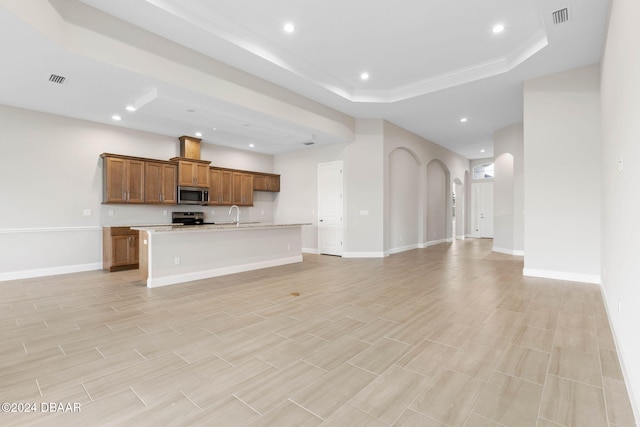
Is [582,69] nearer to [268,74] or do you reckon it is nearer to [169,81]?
[268,74]

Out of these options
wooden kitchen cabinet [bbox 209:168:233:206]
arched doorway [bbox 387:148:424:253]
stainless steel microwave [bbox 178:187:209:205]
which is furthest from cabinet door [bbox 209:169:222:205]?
arched doorway [bbox 387:148:424:253]

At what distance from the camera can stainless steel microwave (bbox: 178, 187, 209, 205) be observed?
23.1ft

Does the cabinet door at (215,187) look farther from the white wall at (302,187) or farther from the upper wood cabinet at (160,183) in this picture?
the white wall at (302,187)

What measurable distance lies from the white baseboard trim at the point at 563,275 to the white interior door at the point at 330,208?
413 centimetres

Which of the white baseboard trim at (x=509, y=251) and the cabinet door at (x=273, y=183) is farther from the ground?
the cabinet door at (x=273, y=183)

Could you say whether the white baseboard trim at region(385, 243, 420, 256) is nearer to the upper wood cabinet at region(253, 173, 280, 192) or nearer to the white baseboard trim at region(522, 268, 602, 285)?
the white baseboard trim at region(522, 268, 602, 285)

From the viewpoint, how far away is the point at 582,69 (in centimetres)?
466

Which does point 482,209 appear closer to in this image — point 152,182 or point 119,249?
point 152,182

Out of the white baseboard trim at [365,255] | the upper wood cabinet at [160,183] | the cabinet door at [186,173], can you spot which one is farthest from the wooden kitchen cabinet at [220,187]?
the white baseboard trim at [365,255]

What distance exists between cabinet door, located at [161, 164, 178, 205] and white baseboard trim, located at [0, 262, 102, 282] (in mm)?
1897

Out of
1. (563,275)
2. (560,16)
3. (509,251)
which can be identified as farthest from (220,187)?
(509,251)

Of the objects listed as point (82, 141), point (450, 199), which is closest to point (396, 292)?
point (82, 141)

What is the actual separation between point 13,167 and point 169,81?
146 inches

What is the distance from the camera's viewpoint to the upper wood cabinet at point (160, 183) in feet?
21.5
